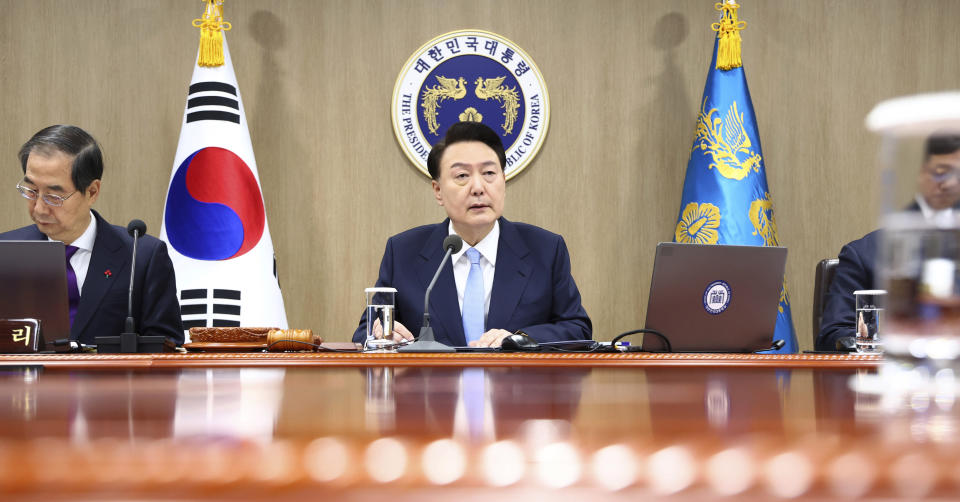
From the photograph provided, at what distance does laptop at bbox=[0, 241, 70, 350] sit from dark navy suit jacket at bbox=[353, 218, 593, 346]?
939 millimetres

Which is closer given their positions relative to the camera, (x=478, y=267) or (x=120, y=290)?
(x=120, y=290)

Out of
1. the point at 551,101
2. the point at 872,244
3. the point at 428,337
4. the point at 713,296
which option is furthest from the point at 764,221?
the point at 428,337

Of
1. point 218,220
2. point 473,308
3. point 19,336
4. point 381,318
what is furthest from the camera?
point 218,220

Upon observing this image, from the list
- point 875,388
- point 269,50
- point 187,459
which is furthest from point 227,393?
point 269,50

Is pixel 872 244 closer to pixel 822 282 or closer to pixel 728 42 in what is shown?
pixel 822 282

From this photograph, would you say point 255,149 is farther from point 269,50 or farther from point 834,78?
point 834,78

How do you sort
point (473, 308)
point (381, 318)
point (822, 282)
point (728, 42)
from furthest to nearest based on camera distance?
point (728, 42)
point (822, 282)
point (473, 308)
point (381, 318)

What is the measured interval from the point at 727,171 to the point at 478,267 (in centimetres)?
176

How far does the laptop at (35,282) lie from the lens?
2.02m

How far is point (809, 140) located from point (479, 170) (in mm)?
2570

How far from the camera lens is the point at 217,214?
3.72m

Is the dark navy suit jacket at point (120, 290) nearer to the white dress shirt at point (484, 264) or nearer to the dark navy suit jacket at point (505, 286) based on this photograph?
the dark navy suit jacket at point (505, 286)

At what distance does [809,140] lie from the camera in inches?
180

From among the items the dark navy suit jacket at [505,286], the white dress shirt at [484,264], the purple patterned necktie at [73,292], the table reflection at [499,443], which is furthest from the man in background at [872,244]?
the purple patterned necktie at [73,292]
